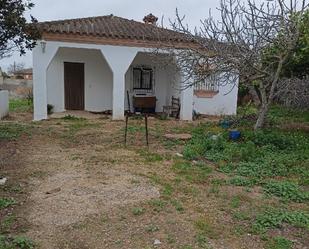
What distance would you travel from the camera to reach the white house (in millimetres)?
12516

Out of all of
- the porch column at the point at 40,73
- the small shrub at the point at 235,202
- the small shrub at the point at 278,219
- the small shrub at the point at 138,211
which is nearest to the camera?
the small shrub at the point at 278,219

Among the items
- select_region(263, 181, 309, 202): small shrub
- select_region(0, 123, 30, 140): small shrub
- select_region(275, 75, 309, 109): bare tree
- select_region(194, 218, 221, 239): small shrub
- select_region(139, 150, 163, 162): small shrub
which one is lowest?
select_region(194, 218, 221, 239): small shrub

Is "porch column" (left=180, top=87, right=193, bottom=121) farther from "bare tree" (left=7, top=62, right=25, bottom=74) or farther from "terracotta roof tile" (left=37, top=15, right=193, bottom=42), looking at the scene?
"bare tree" (left=7, top=62, right=25, bottom=74)

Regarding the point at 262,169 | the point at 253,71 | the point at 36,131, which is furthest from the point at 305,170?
the point at 36,131

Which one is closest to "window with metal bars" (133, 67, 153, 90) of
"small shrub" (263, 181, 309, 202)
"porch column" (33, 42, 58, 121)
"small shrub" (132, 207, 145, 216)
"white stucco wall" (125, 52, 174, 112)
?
"white stucco wall" (125, 52, 174, 112)

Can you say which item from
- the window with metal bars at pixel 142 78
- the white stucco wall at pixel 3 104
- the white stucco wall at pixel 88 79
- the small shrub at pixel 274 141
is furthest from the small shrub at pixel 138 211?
the window with metal bars at pixel 142 78

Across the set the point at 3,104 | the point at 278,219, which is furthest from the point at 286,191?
the point at 3,104

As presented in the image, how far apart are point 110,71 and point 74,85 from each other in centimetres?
159

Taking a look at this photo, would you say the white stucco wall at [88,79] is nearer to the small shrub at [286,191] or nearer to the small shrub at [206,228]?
the small shrub at [286,191]

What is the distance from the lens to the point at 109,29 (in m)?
13.5

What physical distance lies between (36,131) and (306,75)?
828cm

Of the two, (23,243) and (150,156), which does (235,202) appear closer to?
(23,243)

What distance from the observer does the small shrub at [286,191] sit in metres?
5.25

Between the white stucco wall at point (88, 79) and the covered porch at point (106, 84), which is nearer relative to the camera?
the covered porch at point (106, 84)
